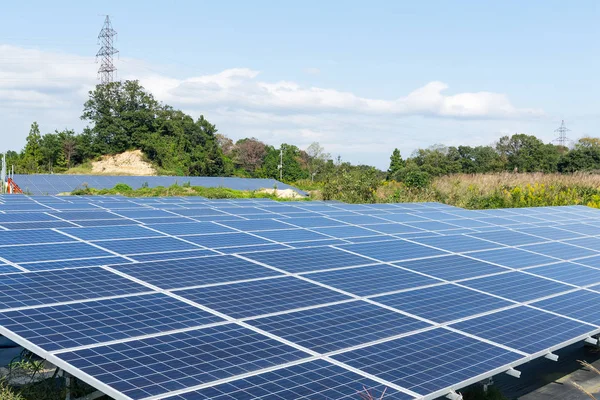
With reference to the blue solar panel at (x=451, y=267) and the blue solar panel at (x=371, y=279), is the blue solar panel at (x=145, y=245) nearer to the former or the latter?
the blue solar panel at (x=371, y=279)

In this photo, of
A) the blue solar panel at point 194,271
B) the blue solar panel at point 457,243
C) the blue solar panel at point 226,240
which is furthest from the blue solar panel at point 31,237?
the blue solar panel at point 457,243

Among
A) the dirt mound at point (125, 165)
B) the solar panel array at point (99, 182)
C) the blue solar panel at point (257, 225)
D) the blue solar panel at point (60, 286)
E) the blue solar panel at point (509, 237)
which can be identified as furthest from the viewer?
the dirt mound at point (125, 165)

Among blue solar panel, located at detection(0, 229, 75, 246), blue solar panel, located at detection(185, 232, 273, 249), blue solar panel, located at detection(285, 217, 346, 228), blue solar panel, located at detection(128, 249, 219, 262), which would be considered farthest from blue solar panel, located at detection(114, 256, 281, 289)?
blue solar panel, located at detection(285, 217, 346, 228)

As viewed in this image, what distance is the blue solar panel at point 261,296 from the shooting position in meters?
10.2

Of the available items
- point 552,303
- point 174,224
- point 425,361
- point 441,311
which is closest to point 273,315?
point 425,361

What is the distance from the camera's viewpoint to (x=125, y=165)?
244 feet

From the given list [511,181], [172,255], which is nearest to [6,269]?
[172,255]

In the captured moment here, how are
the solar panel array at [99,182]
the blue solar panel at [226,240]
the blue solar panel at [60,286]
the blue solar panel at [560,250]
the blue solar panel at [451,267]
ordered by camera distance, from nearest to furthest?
the blue solar panel at [60,286], the blue solar panel at [451,267], the blue solar panel at [226,240], the blue solar panel at [560,250], the solar panel array at [99,182]

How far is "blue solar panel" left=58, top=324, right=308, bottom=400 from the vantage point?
7.05 meters

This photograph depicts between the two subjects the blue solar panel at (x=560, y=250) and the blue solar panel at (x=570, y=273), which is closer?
the blue solar panel at (x=570, y=273)

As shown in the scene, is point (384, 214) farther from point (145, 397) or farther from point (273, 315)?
point (145, 397)

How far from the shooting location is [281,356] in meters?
8.21

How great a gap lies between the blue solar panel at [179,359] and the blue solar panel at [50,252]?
16.2 feet

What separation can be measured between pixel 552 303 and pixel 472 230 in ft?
29.6
